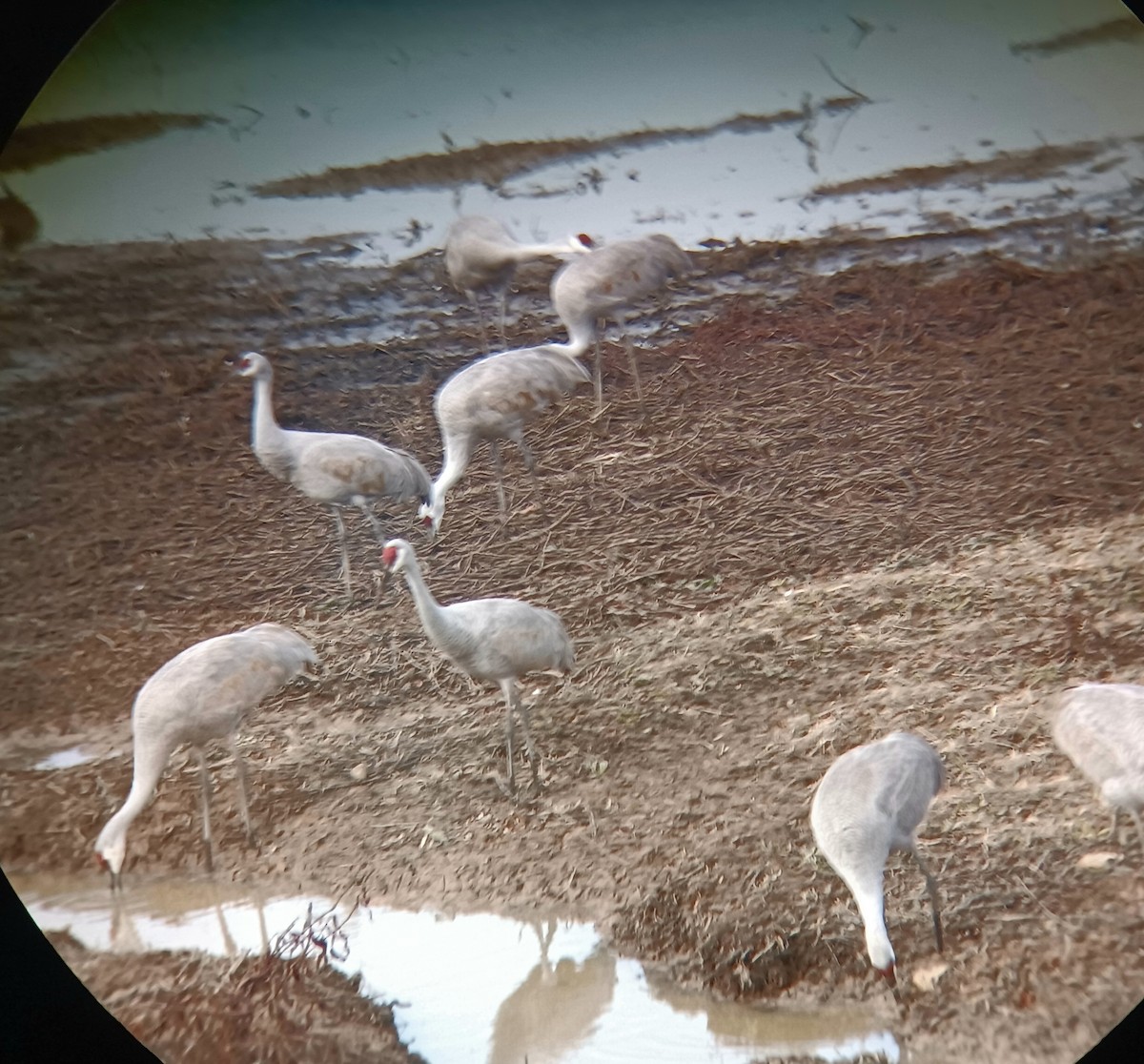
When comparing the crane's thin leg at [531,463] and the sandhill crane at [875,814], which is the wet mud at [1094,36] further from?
the sandhill crane at [875,814]

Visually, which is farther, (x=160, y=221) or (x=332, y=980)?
(x=160, y=221)

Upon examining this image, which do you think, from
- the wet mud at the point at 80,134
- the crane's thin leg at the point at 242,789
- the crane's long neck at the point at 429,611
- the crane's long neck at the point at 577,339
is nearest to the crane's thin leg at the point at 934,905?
the crane's long neck at the point at 429,611

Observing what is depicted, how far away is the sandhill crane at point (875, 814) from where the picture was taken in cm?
221

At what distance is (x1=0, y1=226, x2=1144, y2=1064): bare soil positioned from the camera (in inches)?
91.2

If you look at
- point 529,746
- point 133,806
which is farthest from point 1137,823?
point 133,806

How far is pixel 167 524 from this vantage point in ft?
8.29

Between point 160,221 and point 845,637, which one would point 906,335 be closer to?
point 845,637

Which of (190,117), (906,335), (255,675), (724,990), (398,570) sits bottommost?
(724,990)

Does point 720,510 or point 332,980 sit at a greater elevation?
point 720,510

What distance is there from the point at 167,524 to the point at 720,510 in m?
1.29

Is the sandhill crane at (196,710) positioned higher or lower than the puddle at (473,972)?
higher

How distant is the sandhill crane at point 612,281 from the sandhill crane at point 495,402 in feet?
0.29

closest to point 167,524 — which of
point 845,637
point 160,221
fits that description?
point 160,221

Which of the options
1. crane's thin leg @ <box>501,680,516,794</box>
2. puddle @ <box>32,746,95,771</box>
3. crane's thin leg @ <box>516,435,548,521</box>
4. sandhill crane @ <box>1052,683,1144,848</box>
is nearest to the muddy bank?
puddle @ <box>32,746,95,771</box>
